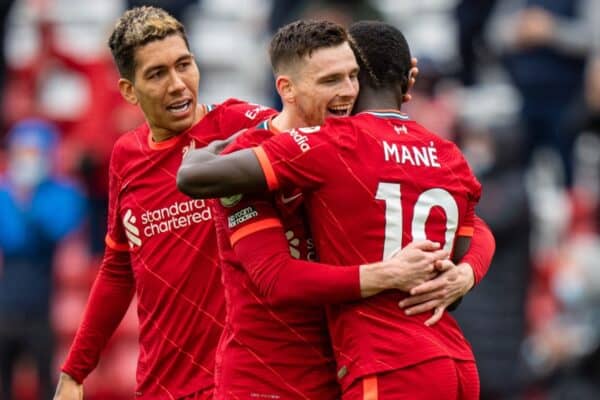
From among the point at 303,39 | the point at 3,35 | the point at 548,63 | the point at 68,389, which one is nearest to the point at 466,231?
the point at 303,39

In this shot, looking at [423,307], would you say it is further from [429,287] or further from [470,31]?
[470,31]

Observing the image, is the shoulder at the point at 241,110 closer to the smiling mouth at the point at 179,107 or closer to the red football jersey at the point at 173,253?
the red football jersey at the point at 173,253

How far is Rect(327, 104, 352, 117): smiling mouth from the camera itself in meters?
6.55

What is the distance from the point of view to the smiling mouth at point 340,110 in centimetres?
655

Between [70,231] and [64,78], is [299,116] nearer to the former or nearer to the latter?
[70,231]

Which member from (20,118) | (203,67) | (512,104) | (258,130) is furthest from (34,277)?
(258,130)

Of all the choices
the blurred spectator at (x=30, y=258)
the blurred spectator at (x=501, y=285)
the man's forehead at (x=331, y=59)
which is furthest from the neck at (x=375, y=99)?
the blurred spectator at (x=30, y=258)

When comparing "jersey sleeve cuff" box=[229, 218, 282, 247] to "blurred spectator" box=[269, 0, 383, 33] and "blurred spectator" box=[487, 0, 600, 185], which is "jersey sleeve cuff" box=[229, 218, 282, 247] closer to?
"blurred spectator" box=[269, 0, 383, 33]

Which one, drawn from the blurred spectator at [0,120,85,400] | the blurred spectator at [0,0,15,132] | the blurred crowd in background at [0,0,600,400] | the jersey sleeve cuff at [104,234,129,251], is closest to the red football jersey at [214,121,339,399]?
the jersey sleeve cuff at [104,234,129,251]

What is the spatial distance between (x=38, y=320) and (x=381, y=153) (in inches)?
278

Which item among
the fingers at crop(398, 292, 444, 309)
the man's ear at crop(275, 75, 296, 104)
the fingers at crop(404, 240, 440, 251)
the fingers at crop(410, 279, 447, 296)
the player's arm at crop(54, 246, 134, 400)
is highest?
the man's ear at crop(275, 75, 296, 104)

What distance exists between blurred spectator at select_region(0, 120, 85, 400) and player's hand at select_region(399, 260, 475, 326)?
6.81 metres

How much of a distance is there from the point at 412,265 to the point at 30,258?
7.07 metres

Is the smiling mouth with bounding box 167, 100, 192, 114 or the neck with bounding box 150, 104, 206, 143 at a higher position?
the smiling mouth with bounding box 167, 100, 192, 114
